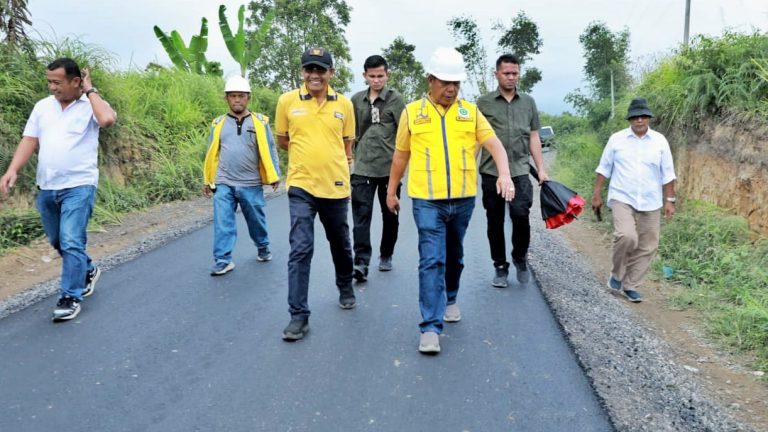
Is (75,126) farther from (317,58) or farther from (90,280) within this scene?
(317,58)

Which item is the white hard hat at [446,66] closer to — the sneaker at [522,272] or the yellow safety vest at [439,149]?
the yellow safety vest at [439,149]

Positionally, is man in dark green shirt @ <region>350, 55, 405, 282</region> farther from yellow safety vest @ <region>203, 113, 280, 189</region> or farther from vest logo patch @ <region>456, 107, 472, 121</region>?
vest logo patch @ <region>456, 107, 472, 121</region>

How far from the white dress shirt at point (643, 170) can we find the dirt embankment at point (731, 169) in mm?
1864

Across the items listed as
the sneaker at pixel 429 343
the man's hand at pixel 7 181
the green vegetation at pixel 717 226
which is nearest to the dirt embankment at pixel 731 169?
the green vegetation at pixel 717 226

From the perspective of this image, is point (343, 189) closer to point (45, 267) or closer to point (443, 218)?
point (443, 218)

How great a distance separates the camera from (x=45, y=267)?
710cm

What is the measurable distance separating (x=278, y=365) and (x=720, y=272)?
4991mm

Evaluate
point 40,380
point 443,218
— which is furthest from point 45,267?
point 443,218

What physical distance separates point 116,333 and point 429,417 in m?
2.51

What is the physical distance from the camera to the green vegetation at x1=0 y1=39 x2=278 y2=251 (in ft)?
28.6

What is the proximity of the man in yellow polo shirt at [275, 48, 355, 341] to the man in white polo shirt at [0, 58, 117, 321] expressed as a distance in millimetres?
1536

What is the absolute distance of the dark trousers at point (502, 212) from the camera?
5.98 metres

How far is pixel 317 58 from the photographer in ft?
15.3

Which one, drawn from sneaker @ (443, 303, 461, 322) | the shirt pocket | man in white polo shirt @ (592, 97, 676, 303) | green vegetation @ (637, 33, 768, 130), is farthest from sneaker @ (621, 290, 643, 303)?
the shirt pocket
